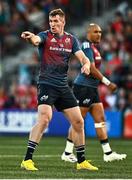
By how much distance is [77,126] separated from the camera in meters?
12.2

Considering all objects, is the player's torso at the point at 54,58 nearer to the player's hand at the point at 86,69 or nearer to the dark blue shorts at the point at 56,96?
the dark blue shorts at the point at 56,96

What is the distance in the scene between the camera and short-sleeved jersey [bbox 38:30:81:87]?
12023mm

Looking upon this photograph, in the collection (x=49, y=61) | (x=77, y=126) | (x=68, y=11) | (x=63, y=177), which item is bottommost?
(x=63, y=177)

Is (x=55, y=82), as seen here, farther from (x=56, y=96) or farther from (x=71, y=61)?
(x=71, y=61)

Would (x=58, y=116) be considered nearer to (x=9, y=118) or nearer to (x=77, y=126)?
(x=9, y=118)

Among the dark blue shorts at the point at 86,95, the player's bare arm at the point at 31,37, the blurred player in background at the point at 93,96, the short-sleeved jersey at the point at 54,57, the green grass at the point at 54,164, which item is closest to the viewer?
the green grass at the point at 54,164

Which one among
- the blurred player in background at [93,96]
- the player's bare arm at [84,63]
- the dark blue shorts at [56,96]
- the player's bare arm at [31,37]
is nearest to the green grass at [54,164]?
the blurred player in background at [93,96]

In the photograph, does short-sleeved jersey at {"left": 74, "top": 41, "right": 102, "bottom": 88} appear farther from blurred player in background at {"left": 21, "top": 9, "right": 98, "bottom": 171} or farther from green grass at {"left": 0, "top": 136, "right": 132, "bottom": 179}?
blurred player in background at {"left": 21, "top": 9, "right": 98, "bottom": 171}

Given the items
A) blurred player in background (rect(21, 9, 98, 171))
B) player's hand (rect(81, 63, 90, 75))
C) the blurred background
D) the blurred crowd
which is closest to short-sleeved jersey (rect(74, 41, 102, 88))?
blurred player in background (rect(21, 9, 98, 171))

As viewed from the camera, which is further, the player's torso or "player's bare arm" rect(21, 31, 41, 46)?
the player's torso

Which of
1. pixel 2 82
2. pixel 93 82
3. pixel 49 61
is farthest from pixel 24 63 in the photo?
pixel 49 61

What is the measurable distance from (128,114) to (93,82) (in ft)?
30.6

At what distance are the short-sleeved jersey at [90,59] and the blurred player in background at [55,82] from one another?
1773 mm

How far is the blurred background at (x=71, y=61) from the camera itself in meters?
23.8
